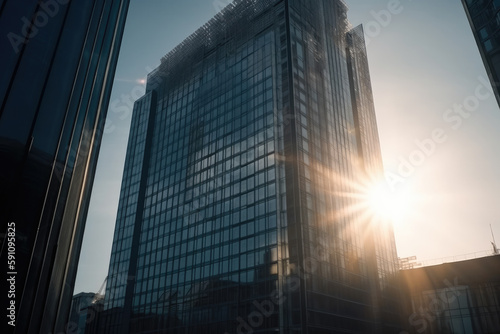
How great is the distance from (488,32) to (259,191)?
1334 inches

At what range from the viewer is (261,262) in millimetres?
52438

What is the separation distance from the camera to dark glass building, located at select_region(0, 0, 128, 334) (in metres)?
15.1

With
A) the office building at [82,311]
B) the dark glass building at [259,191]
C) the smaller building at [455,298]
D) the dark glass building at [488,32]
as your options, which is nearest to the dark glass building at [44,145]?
the dark glass building at [259,191]

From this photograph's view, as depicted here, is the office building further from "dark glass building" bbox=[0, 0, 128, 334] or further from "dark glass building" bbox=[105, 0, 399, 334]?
"dark glass building" bbox=[0, 0, 128, 334]

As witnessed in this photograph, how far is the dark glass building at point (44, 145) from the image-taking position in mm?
15148

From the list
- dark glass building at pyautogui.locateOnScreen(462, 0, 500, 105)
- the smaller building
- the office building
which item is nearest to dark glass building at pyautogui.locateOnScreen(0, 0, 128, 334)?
dark glass building at pyautogui.locateOnScreen(462, 0, 500, 105)

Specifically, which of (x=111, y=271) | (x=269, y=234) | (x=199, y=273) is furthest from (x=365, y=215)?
(x=111, y=271)

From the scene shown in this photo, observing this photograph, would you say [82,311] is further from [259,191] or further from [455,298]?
[455,298]

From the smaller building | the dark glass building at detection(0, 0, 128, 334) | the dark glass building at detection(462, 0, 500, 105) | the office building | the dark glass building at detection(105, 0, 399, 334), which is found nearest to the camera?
the dark glass building at detection(0, 0, 128, 334)

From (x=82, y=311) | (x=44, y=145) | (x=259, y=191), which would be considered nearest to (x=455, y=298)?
(x=259, y=191)

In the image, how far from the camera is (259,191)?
57156 millimetres

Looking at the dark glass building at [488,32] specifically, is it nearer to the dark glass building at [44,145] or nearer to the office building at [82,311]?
the dark glass building at [44,145]

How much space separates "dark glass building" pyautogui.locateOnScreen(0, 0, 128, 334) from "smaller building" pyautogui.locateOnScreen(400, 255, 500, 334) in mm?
60194

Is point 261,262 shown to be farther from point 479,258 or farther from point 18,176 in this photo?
point 18,176
